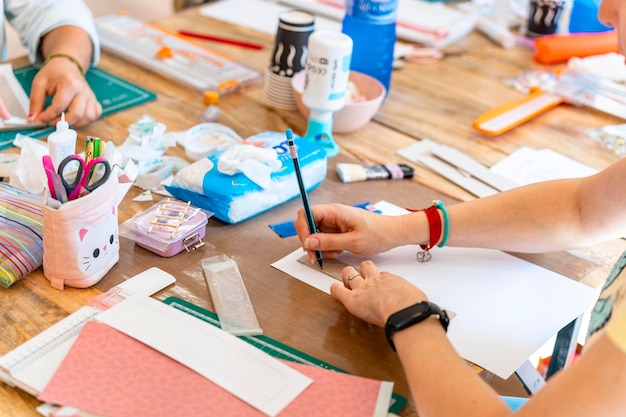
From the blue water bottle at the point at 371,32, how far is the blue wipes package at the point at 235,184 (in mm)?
459

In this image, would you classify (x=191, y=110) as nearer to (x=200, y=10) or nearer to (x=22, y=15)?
(x=22, y=15)

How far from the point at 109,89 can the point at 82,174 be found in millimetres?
671

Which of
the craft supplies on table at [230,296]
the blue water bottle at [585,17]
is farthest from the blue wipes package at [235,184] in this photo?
the blue water bottle at [585,17]

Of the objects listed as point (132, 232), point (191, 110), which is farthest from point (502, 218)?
point (191, 110)

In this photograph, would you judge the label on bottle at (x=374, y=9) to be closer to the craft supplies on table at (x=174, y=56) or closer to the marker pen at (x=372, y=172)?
the craft supplies on table at (x=174, y=56)

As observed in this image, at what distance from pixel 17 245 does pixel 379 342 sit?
500mm

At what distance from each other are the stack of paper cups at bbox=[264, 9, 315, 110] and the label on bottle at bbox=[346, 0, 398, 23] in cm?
9

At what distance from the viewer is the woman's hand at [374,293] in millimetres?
953

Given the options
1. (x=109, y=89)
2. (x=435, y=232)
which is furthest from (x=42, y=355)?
(x=109, y=89)

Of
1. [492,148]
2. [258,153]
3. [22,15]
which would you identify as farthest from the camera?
[22,15]

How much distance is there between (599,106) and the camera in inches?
67.9

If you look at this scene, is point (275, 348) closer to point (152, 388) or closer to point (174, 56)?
point (152, 388)

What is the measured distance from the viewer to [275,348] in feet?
3.01

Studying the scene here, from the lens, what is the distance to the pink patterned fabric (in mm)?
792
